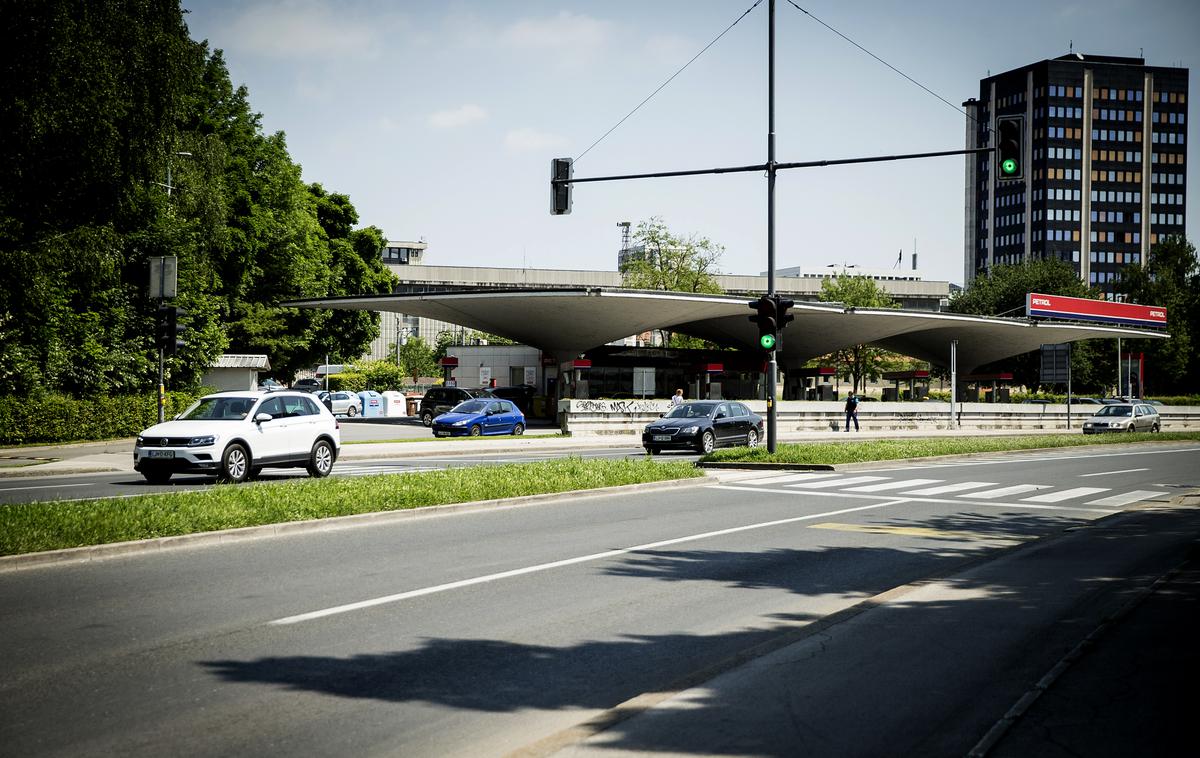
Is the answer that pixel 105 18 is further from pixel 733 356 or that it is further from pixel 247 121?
pixel 733 356

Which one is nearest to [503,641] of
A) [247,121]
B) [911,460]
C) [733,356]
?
[911,460]

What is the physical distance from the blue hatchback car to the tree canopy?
9.12m

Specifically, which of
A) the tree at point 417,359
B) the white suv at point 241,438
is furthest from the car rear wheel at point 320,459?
the tree at point 417,359

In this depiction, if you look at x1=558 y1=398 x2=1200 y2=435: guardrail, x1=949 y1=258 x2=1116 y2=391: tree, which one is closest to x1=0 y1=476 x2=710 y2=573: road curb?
x1=558 y1=398 x2=1200 y2=435: guardrail

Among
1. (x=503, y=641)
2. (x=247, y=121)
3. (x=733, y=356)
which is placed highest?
(x=247, y=121)

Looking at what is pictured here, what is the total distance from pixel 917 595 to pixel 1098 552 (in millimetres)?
3631

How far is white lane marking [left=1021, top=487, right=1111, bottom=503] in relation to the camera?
15973mm

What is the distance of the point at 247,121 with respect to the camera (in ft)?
151

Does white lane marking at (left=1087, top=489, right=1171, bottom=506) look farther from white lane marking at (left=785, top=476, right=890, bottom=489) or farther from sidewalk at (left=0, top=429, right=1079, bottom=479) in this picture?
sidewalk at (left=0, top=429, right=1079, bottom=479)

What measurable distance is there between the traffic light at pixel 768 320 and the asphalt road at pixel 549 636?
26.9 feet

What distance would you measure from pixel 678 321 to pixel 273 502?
43.8m

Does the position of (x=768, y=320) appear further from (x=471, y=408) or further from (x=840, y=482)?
(x=471, y=408)

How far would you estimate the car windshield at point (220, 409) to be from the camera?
17516 mm

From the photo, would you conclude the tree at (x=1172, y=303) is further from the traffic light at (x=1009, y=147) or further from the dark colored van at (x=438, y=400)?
the traffic light at (x=1009, y=147)
